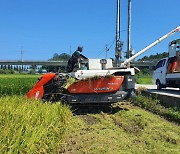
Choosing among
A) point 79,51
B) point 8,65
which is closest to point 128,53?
point 79,51

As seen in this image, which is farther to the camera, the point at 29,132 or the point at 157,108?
the point at 157,108

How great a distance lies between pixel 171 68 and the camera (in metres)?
20.8

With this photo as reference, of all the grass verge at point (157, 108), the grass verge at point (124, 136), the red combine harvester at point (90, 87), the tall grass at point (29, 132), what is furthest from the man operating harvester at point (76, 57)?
the tall grass at point (29, 132)

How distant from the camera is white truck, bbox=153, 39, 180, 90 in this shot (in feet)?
66.2

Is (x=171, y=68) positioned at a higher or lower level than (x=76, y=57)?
lower

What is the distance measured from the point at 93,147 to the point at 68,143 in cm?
81

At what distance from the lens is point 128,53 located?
72.7 feet

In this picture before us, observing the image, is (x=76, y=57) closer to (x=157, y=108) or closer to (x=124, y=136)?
(x=157, y=108)

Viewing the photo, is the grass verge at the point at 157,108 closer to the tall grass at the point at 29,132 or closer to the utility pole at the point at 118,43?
the tall grass at the point at 29,132

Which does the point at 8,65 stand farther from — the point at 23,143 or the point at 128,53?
the point at 23,143

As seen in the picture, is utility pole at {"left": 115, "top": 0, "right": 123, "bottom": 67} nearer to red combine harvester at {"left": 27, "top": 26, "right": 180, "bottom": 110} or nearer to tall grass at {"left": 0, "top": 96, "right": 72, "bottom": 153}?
red combine harvester at {"left": 27, "top": 26, "right": 180, "bottom": 110}

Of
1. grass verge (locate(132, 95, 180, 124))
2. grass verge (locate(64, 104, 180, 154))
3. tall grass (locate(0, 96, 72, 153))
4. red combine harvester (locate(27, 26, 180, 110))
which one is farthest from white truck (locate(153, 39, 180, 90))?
tall grass (locate(0, 96, 72, 153))

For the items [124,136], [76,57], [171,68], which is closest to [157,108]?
[76,57]

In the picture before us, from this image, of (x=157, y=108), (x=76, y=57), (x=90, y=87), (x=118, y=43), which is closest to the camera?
(x=90, y=87)
